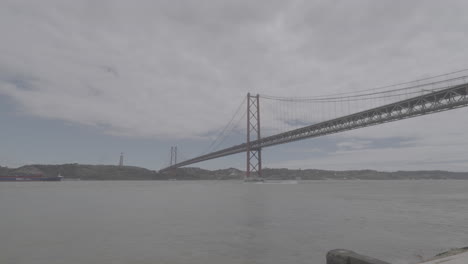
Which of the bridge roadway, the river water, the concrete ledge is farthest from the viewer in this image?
the bridge roadway

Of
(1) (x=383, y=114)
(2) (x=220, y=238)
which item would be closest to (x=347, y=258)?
(2) (x=220, y=238)

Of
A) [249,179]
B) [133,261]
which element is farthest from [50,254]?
[249,179]

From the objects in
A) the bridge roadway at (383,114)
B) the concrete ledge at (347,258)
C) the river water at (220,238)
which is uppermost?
the bridge roadway at (383,114)

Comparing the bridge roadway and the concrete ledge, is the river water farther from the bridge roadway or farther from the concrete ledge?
the bridge roadway

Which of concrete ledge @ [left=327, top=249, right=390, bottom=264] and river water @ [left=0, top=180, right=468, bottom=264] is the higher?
concrete ledge @ [left=327, top=249, right=390, bottom=264]

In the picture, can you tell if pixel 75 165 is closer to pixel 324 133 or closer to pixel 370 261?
pixel 324 133

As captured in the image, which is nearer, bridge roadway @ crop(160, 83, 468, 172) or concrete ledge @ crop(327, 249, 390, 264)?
concrete ledge @ crop(327, 249, 390, 264)

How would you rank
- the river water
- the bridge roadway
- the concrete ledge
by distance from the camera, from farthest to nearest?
the bridge roadway < the river water < the concrete ledge

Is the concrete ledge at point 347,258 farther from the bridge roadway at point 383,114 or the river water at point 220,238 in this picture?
the bridge roadway at point 383,114

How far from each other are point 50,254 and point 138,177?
131m

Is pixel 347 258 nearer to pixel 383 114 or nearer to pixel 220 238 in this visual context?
pixel 220 238

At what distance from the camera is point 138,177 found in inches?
5108

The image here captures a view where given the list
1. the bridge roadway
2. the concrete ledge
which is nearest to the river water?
the concrete ledge

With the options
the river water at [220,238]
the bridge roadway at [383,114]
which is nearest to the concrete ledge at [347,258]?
the river water at [220,238]
